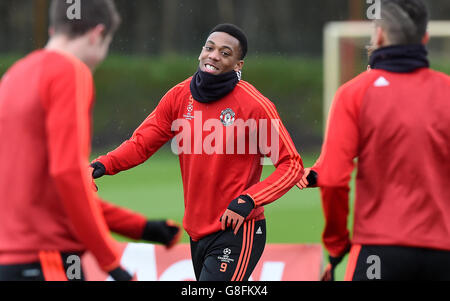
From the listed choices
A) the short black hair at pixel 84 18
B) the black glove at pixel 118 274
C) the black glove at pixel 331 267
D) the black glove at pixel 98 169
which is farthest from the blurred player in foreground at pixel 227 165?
the short black hair at pixel 84 18

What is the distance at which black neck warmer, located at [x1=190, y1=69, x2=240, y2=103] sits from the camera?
14.7 feet

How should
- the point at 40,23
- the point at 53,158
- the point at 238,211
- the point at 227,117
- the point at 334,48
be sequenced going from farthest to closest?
the point at 40,23
the point at 334,48
the point at 227,117
the point at 238,211
the point at 53,158

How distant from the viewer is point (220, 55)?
15.0 feet

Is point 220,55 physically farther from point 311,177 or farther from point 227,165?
point 311,177

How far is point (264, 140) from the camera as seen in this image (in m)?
4.37

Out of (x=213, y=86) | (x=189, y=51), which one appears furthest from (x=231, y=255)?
(x=189, y=51)

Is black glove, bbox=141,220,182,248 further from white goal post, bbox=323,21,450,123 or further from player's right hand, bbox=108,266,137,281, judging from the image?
white goal post, bbox=323,21,450,123

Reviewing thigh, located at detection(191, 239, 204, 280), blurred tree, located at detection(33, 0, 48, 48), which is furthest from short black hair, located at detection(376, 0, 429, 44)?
blurred tree, located at detection(33, 0, 48, 48)

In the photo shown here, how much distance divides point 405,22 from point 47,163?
156cm

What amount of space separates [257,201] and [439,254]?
1.31 metres

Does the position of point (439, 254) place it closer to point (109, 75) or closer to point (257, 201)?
point (257, 201)

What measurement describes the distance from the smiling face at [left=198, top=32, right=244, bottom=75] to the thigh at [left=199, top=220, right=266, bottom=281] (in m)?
0.92

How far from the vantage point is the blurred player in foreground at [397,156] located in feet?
10.2

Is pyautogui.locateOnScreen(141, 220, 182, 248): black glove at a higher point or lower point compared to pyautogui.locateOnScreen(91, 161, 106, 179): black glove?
higher
